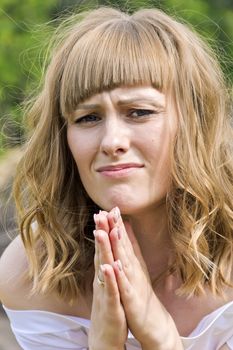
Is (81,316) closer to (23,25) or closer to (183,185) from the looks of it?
(183,185)

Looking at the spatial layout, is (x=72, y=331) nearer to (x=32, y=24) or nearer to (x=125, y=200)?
(x=125, y=200)

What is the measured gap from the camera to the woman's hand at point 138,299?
2.91 meters

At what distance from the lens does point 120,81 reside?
9.70ft

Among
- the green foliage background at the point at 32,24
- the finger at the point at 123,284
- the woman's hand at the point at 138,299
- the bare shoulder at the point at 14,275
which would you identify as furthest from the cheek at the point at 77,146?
the green foliage background at the point at 32,24

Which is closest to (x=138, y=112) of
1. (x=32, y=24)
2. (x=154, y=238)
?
(x=154, y=238)

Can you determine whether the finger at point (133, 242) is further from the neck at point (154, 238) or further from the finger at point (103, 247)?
the finger at point (103, 247)

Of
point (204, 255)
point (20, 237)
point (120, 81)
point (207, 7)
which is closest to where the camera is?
point (120, 81)

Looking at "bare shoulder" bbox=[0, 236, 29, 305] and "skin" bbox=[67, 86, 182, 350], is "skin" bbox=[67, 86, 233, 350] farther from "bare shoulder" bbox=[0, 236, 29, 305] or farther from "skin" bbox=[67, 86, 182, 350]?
"bare shoulder" bbox=[0, 236, 29, 305]

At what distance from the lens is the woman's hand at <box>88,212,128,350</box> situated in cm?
288

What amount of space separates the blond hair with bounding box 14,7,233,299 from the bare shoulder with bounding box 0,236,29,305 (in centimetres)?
7

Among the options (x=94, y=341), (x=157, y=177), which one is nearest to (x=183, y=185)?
(x=157, y=177)

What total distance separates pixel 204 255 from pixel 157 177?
0.98ft

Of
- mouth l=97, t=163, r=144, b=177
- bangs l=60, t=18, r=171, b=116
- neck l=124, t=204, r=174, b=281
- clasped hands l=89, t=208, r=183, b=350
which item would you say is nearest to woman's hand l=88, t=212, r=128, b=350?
clasped hands l=89, t=208, r=183, b=350

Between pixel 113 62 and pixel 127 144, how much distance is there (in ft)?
0.76
